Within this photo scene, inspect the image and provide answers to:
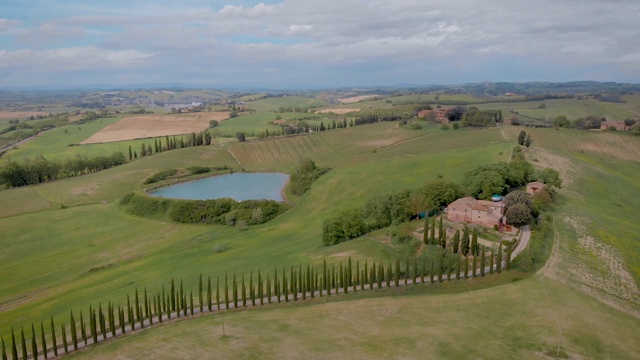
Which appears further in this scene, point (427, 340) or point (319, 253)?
point (319, 253)

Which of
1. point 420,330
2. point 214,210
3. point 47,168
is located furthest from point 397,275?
point 47,168

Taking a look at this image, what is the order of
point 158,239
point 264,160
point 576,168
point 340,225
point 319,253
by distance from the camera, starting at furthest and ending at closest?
1. point 264,160
2. point 576,168
3. point 158,239
4. point 340,225
5. point 319,253

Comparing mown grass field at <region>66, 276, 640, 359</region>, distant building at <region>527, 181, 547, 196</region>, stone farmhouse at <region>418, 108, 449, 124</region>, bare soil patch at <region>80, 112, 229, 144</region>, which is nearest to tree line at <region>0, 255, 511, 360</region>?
mown grass field at <region>66, 276, 640, 359</region>

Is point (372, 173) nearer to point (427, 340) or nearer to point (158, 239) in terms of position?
point (158, 239)

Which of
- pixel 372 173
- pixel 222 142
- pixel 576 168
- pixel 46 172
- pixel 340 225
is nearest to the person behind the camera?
pixel 340 225

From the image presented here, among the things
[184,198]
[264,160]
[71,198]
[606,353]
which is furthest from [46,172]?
[606,353]
